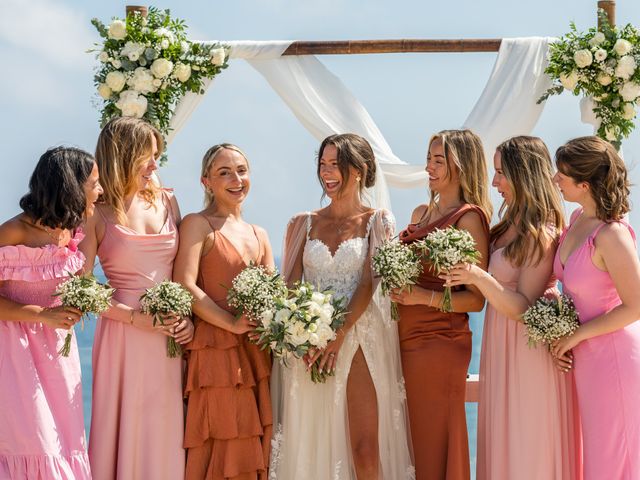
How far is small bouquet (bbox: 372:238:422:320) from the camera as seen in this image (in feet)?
19.5

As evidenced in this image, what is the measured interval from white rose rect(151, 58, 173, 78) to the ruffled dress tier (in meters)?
2.57

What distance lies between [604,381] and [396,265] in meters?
1.48

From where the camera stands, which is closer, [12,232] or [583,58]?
[12,232]

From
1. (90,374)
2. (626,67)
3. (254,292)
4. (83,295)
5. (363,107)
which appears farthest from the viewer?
(90,374)

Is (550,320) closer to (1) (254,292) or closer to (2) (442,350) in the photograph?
(2) (442,350)

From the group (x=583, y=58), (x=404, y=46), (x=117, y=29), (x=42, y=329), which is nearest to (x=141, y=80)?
(x=117, y=29)

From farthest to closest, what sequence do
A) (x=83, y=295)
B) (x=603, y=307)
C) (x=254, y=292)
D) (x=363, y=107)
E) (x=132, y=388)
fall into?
(x=363, y=107) → (x=132, y=388) → (x=254, y=292) → (x=603, y=307) → (x=83, y=295)

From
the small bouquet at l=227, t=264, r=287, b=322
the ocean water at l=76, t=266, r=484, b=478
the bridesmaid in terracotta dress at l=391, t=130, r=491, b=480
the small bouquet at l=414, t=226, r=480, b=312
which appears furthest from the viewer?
the ocean water at l=76, t=266, r=484, b=478

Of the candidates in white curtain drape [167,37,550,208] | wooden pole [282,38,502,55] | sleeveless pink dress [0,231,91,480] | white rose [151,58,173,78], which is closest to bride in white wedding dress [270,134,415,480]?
sleeveless pink dress [0,231,91,480]

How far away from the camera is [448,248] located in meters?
5.87

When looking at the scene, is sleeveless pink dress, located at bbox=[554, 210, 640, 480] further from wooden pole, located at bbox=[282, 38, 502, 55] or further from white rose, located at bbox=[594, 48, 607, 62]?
wooden pole, located at bbox=[282, 38, 502, 55]

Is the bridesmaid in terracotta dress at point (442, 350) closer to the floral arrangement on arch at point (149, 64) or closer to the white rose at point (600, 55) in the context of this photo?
the white rose at point (600, 55)

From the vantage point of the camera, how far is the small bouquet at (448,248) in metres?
5.86

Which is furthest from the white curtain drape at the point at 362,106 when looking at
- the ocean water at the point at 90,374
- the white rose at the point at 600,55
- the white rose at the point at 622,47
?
the ocean water at the point at 90,374
